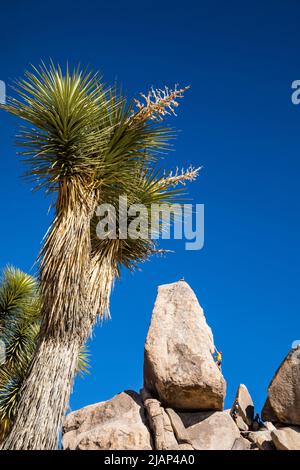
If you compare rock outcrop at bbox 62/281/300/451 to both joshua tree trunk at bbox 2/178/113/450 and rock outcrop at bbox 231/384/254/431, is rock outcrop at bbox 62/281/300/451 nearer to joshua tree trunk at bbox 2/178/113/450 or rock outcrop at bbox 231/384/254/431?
rock outcrop at bbox 231/384/254/431

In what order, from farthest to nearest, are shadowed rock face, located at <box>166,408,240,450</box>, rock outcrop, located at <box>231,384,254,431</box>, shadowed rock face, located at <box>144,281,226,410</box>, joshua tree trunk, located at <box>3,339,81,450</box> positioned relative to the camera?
rock outcrop, located at <box>231,384,254,431</box>
shadowed rock face, located at <box>144,281,226,410</box>
shadowed rock face, located at <box>166,408,240,450</box>
joshua tree trunk, located at <box>3,339,81,450</box>

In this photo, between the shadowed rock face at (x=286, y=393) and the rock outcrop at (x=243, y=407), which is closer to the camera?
the shadowed rock face at (x=286, y=393)

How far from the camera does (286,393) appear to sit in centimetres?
665

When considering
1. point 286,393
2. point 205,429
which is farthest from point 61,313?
point 286,393

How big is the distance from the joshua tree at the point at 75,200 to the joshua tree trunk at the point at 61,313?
1 centimetres

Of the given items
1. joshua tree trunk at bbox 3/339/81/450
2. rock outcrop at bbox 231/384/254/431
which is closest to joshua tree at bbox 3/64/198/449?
joshua tree trunk at bbox 3/339/81/450

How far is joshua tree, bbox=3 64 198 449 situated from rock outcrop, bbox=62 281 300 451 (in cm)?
81

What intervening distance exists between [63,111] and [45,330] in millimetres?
3271

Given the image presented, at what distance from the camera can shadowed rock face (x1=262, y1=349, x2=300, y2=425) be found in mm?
6531

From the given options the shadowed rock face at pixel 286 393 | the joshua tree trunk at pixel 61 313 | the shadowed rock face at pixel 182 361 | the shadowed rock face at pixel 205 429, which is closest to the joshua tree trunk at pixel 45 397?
the joshua tree trunk at pixel 61 313

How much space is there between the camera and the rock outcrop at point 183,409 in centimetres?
601

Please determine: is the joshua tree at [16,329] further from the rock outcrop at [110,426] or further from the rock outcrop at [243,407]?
the rock outcrop at [243,407]

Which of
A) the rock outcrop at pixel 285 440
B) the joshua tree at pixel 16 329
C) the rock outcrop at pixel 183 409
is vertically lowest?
the rock outcrop at pixel 285 440

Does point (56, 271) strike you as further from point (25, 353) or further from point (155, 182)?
point (25, 353)
